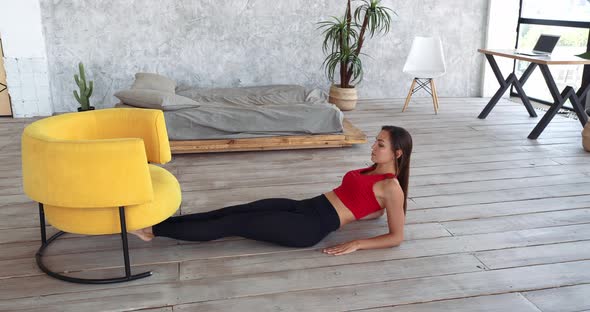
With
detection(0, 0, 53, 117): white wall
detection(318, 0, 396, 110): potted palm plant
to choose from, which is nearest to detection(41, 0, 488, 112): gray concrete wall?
detection(0, 0, 53, 117): white wall

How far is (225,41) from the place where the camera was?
6.17 metres

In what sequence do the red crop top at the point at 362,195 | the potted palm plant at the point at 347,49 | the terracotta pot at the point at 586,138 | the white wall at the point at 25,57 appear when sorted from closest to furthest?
the red crop top at the point at 362,195
the terracotta pot at the point at 586,138
the white wall at the point at 25,57
the potted palm plant at the point at 347,49

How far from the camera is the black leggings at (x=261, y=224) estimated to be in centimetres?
261

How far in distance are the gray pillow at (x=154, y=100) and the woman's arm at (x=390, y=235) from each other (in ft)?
7.15

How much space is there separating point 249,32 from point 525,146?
327 cm

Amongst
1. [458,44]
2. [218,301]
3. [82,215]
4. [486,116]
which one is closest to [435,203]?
[218,301]

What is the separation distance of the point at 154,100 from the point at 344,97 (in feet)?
7.56

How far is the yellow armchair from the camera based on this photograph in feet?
7.22

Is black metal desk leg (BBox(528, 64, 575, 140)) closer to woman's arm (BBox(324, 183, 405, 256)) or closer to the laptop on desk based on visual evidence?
the laptop on desk

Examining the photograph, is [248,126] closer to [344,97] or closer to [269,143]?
[269,143]

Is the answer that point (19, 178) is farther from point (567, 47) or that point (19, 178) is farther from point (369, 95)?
point (567, 47)

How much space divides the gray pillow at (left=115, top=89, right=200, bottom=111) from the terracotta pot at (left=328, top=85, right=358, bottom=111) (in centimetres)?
193

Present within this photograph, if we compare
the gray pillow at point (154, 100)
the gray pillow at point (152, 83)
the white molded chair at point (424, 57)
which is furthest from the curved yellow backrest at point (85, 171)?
the white molded chair at point (424, 57)

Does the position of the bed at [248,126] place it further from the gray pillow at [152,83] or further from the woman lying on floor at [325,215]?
the woman lying on floor at [325,215]
